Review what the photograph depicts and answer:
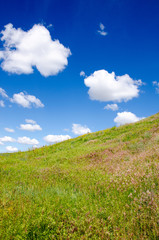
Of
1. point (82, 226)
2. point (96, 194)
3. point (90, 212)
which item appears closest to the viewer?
point (82, 226)

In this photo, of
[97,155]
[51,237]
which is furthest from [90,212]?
[97,155]

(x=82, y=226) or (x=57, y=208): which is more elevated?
(x=57, y=208)

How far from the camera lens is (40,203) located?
4.16 metres

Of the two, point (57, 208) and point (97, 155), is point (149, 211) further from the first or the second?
point (97, 155)

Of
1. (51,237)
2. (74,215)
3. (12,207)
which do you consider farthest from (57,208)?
(12,207)

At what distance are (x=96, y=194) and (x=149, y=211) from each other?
1828mm

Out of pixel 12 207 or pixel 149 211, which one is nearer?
pixel 149 211

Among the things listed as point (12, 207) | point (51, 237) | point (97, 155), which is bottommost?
point (51, 237)

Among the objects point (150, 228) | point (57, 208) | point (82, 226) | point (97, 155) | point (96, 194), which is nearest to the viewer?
point (150, 228)

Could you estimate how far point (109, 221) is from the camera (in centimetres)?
351

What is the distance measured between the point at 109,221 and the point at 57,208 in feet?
4.34

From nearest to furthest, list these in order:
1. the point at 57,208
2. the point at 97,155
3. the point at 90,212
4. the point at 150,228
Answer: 1. the point at 150,228
2. the point at 90,212
3. the point at 57,208
4. the point at 97,155

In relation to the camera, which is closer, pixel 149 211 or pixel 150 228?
pixel 150 228

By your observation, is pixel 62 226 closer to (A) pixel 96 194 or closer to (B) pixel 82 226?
(B) pixel 82 226
